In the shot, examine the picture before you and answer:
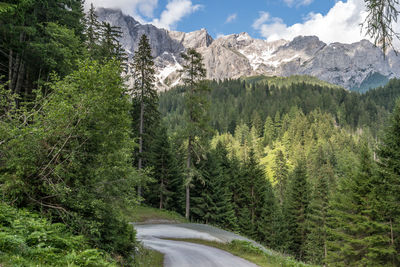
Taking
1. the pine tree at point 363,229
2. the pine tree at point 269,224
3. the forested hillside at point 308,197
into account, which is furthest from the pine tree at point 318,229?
the pine tree at point 363,229

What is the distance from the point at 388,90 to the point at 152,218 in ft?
676

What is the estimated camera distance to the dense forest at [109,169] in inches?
282

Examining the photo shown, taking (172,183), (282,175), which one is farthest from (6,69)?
(282,175)

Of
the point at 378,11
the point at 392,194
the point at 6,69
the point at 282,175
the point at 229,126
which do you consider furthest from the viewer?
the point at 229,126

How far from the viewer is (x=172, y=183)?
3347cm

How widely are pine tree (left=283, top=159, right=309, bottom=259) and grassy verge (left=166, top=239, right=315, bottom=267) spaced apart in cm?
2259

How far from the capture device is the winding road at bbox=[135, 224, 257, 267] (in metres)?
12.4

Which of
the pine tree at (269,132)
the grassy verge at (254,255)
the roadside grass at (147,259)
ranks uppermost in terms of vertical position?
the pine tree at (269,132)

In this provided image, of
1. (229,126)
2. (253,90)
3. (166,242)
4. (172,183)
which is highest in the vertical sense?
(253,90)

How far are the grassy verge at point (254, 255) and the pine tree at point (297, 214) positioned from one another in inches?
889

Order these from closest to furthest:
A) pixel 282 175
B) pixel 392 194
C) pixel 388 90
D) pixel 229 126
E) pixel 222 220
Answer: pixel 392 194 → pixel 222 220 → pixel 282 175 → pixel 229 126 → pixel 388 90

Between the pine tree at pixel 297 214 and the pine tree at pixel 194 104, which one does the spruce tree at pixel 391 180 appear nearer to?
the pine tree at pixel 194 104

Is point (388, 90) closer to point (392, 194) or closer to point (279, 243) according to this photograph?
point (279, 243)

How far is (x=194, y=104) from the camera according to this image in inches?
997
